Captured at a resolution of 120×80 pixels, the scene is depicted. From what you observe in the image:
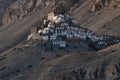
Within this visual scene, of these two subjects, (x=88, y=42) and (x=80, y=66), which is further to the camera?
(x=88, y=42)

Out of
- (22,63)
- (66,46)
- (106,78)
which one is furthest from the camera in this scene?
(66,46)

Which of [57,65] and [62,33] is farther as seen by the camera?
[62,33]

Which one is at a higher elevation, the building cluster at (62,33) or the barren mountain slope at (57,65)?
the building cluster at (62,33)

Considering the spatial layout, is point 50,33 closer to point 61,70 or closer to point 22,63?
point 22,63

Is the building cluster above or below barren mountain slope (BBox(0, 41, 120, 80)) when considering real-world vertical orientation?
above

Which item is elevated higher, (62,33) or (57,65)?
(62,33)

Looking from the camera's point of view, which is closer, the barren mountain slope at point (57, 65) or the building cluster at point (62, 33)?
the barren mountain slope at point (57, 65)

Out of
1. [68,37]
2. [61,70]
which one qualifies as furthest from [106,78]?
[68,37]

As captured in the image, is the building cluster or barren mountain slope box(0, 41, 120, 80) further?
the building cluster
